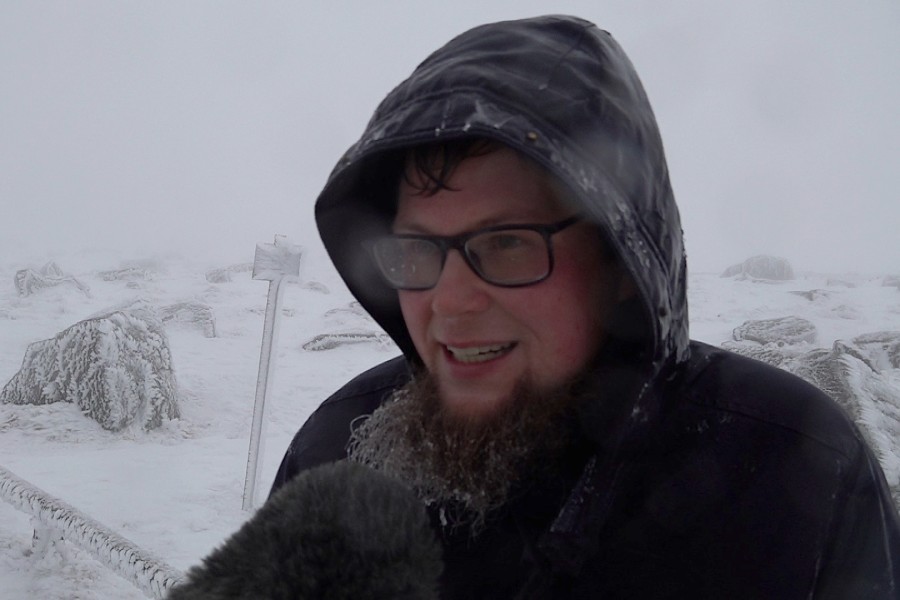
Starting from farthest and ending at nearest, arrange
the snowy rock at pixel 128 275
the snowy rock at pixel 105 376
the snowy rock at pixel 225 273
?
the snowy rock at pixel 225 273, the snowy rock at pixel 128 275, the snowy rock at pixel 105 376

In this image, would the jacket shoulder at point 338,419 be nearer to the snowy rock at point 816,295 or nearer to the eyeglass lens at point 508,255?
the eyeglass lens at point 508,255

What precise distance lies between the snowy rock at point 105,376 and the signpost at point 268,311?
2806 millimetres

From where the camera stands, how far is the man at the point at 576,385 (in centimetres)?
112

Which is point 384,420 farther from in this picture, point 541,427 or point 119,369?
point 119,369

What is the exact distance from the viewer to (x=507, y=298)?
50.0 inches

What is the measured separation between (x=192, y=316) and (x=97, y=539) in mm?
10783

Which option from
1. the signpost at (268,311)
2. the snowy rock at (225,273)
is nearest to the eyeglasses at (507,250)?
the signpost at (268,311)

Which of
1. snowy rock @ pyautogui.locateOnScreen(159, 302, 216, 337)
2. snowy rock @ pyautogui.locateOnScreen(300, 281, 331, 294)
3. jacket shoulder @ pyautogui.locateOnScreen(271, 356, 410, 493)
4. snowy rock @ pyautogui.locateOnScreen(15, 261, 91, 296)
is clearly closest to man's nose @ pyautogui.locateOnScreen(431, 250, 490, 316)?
jacket shoulder @ pyautogui.locateOnScreen(271, 356, 410, 493)

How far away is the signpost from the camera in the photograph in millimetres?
4234

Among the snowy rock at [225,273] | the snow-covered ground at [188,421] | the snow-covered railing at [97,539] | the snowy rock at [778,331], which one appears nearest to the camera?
the snow-covered railing at [97,539]

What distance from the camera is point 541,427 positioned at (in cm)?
125

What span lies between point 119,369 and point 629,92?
7.02 meters

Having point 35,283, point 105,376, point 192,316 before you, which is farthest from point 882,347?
point 35,283

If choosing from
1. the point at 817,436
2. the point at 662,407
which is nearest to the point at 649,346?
the point at 662,407
